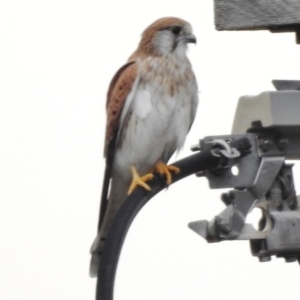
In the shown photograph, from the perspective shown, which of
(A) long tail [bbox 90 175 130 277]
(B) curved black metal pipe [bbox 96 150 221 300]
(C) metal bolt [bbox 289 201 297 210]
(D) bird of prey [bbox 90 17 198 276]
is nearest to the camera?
(B) curved black metal pipe [bbox 96 150 221 300]

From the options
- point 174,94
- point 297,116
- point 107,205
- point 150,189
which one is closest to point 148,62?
point 174,94

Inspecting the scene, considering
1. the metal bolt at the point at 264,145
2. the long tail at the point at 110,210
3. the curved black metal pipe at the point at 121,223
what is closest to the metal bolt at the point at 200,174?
the curved black metal pipe at the point at 121,223

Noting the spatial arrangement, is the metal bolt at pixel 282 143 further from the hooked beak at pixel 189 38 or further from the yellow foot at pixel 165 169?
the hooked beak at pixel 189 38

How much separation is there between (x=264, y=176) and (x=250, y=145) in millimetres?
110

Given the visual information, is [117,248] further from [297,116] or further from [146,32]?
[146,32]

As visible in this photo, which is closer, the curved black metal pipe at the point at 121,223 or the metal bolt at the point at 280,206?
the curved black metal pipe at the point at 121,223

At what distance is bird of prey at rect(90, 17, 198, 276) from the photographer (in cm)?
442

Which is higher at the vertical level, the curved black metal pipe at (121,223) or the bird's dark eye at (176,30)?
the bird's dark eye at (176,30)

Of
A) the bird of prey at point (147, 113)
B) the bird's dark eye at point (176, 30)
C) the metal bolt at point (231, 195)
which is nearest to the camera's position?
the metal bolt at point (231, 195)

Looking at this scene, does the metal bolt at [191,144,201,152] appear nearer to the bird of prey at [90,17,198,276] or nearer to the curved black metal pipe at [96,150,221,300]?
Result: the curved black metal pipe at [96,150,221,300]

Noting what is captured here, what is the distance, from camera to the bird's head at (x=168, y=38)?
15.5ft

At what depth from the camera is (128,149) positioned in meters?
4.54

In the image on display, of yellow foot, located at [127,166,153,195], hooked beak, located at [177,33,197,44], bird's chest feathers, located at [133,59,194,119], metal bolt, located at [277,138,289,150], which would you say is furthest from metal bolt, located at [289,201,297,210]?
hooked beak, located at [177,33,197,44]

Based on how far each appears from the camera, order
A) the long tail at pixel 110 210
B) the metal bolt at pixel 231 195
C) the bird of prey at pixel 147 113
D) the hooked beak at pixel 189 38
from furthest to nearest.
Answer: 1. the hooked beak at pixel 189 38
2. the bird of prey at pixel 147 113
3. the long tail at pixel 110 210
4. the metal bolt at pixel 231 195
